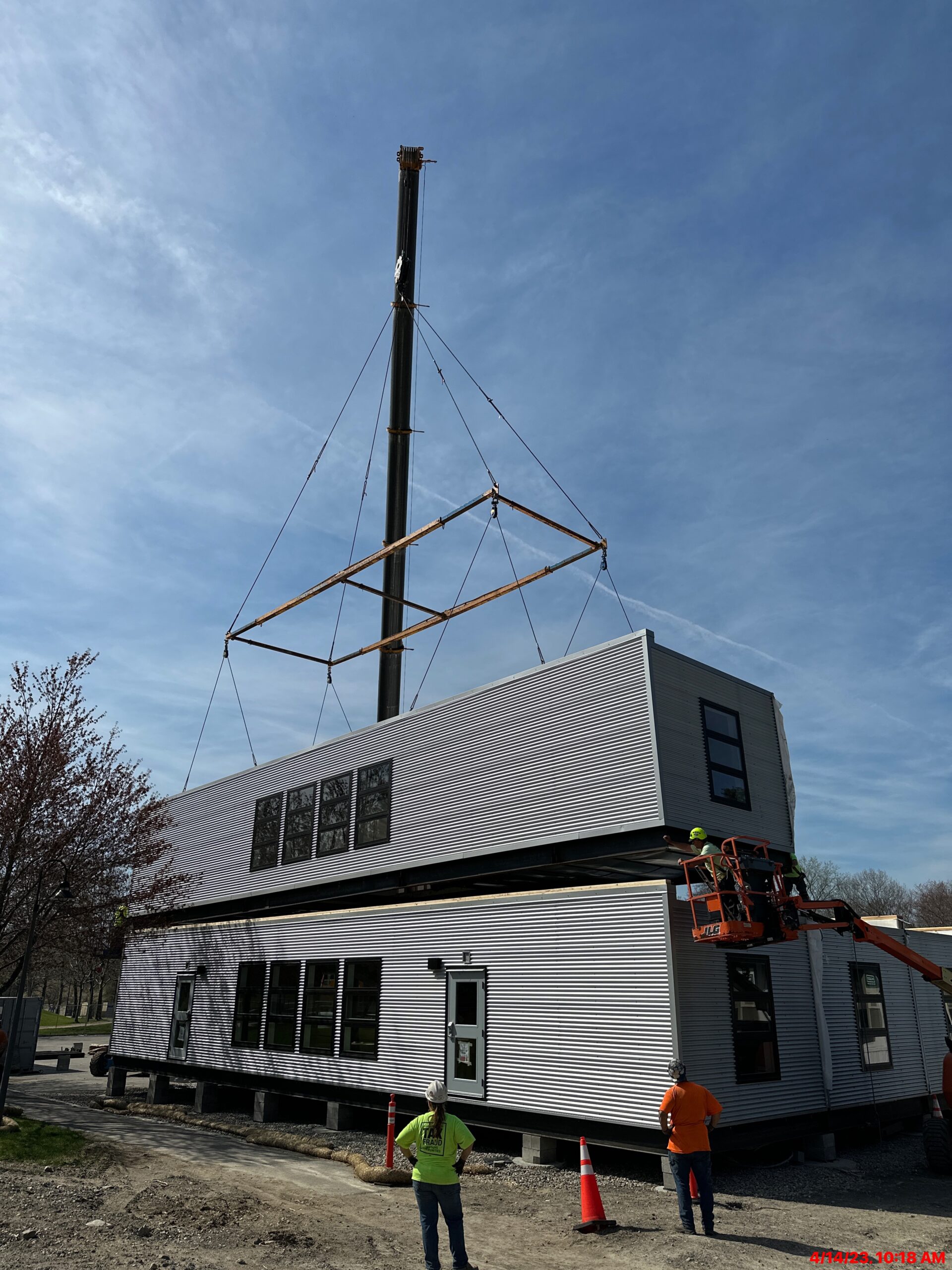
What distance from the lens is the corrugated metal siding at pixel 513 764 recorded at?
15961mm

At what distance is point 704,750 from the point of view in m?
16.5

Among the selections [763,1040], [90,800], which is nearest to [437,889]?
[763,1040]

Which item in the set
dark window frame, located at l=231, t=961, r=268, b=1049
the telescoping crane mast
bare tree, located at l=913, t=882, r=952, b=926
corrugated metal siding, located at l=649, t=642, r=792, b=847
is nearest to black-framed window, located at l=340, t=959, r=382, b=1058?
dark window frame, located at l=231, t=961, r=268, b=1049

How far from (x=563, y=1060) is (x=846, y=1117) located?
17.8 ft

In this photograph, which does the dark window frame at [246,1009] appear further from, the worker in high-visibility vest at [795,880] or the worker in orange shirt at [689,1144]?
the worker in orange shirt at [689,1144]

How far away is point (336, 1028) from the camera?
63.3 feet

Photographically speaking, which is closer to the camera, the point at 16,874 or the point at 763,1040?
the point at 763,1040

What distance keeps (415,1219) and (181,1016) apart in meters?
15.6

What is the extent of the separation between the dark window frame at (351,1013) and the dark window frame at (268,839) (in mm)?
5057

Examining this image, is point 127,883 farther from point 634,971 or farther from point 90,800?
point 634,971

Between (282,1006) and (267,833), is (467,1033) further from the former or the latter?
(267,833)

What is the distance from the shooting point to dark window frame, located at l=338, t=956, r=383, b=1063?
18156mm

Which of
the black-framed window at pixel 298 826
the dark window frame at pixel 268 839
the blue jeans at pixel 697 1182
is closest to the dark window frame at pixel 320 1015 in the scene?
the black-framed window at pixel 298 826

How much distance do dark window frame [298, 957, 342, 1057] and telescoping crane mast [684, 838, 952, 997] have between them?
934cm
